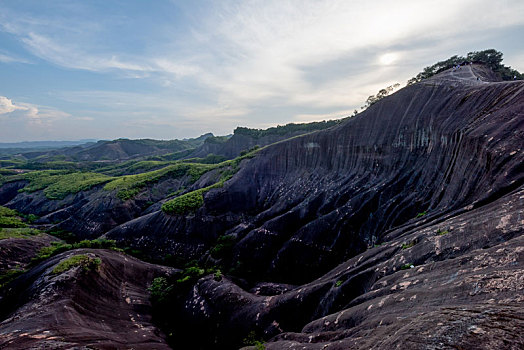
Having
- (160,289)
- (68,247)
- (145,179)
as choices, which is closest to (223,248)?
(160,289)

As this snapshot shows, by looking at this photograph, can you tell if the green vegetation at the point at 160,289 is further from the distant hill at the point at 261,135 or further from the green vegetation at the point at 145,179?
the distant hill at the point at 261,135

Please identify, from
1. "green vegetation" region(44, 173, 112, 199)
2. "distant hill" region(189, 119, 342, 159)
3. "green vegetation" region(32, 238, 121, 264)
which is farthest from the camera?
"distant hill" region(189, 119, 342, 159)

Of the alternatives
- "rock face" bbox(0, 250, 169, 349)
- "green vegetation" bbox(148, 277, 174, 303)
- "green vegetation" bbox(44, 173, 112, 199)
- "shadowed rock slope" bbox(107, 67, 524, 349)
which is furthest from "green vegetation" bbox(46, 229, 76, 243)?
"green vegetation" bbox(148, 277, 174, 303)

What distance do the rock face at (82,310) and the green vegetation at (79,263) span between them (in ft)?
1.33

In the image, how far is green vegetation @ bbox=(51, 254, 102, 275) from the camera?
2156 centimetres

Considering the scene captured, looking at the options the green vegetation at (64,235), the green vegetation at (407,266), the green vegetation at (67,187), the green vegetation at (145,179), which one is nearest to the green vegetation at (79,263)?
the green vegetation at (407,266)

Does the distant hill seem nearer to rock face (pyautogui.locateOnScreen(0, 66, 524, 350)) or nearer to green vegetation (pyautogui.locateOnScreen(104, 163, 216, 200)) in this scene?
green vegetation (pyautogui.locateOnScreen(104, 163, 216, 200))

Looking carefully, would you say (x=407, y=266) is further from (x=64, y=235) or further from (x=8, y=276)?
(x=64, y=235)

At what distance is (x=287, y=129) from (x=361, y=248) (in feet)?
264

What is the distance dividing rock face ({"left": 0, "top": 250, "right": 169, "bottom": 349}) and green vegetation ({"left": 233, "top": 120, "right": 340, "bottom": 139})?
267 feet

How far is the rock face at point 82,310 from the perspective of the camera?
14.2 metres

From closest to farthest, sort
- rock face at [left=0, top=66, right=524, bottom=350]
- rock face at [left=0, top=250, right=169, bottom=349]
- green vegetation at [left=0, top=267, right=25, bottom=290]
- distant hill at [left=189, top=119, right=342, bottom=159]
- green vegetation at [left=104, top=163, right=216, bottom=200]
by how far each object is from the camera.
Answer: rock face at [left=0, top=66, right=524, bottom=350] → rock face at [left=0, top=250, right=169, bottom=349] → green vegetation at [left=0, top=267, right=25, bottom=290] → green vegetation at [left=104, top=163, right=216, bottom=200] → distant hill at [left=189, top=119, right=342, bottom=159]

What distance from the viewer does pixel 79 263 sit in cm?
2256

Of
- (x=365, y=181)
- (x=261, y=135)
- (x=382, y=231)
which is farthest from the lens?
(x=261, y=135)
